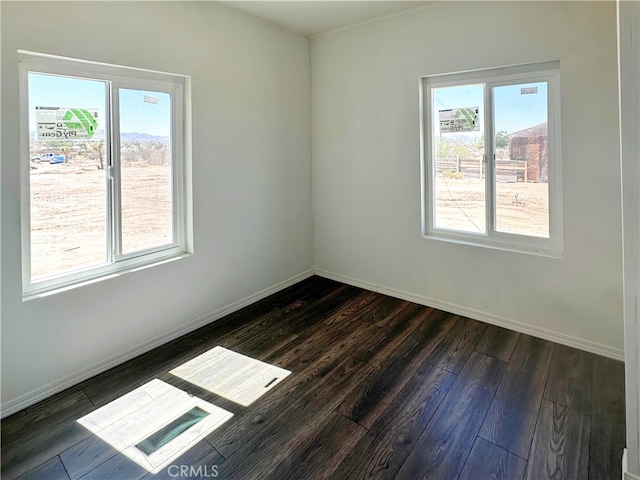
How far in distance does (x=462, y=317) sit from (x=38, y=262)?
326cm

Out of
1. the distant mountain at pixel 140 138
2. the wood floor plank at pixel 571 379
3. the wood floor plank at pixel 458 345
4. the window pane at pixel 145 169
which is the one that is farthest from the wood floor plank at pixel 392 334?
the distant mountain at pixel 140 138

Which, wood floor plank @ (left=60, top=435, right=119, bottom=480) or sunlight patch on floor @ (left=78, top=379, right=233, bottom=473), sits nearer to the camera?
wood floor plank @ (left=60, top=435, right=119, bottom=480)

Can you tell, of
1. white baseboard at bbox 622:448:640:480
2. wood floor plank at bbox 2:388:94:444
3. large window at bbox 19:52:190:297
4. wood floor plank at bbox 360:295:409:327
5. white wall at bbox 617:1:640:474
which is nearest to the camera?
white wall at bbox 617:1:640:474

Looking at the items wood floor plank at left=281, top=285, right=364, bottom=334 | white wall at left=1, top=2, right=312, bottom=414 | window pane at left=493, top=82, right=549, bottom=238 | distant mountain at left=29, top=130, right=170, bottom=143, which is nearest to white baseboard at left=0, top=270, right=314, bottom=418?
white wall at left=1, top=2, right=312, bottom=414

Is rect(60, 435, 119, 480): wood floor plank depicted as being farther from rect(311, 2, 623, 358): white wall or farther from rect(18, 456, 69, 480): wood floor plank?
rect(311, 2, 623, 358): white wall

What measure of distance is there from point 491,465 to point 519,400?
0.60 m

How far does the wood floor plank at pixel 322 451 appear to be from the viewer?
1.70 metres

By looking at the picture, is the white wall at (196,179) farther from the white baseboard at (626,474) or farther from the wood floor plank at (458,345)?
the white baseboard at (626,474)

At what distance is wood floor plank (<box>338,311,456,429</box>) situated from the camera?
2.11m

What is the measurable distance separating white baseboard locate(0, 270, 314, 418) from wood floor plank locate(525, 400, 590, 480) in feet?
8.24

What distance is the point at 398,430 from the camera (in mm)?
1955

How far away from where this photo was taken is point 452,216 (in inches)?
132

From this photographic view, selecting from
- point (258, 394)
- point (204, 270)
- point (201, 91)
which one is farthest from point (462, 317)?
point (201, 91)

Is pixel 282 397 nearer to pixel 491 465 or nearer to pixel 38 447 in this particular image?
pixel 491 465
